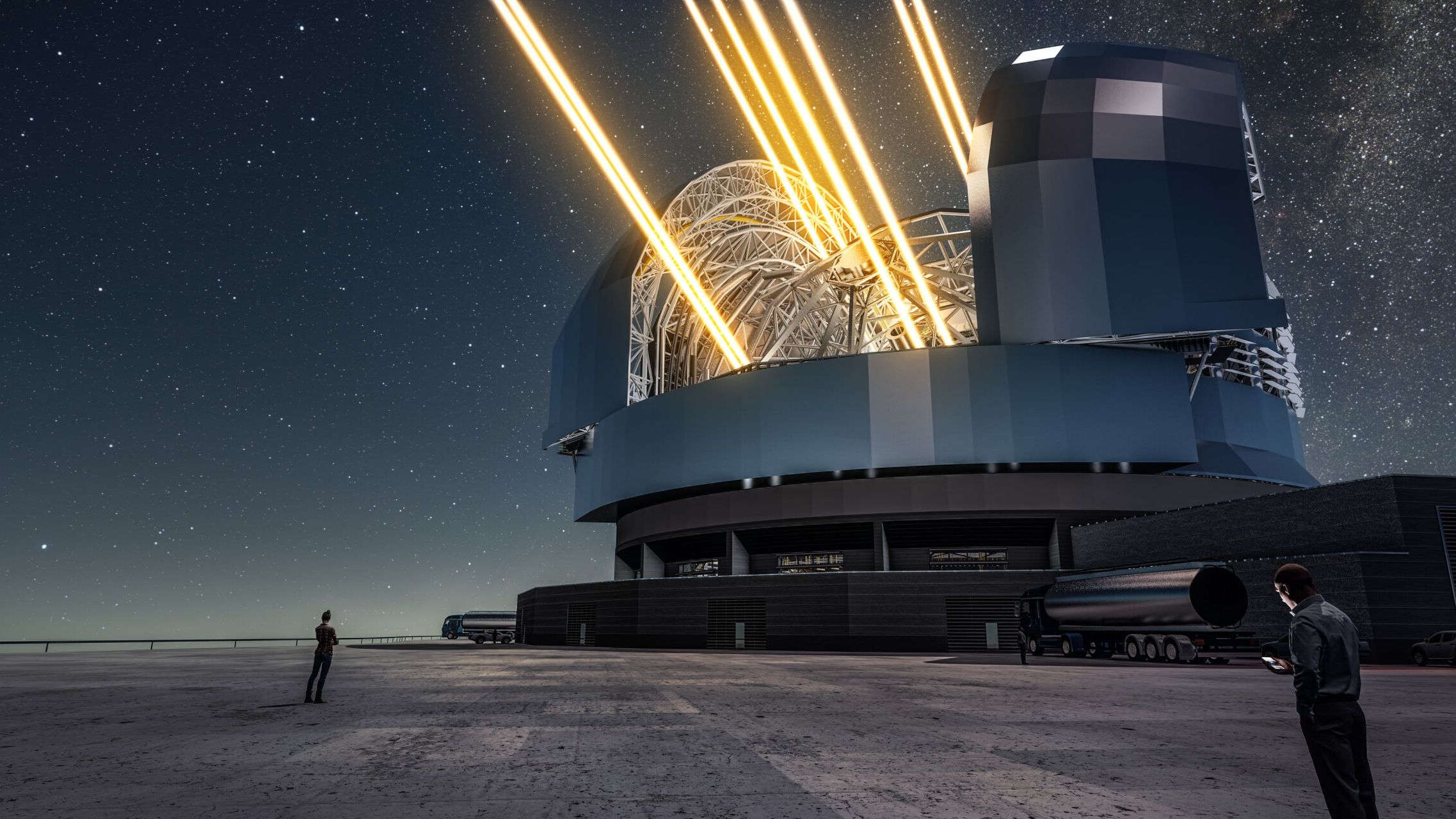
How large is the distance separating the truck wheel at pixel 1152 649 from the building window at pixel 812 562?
2193 centimetres

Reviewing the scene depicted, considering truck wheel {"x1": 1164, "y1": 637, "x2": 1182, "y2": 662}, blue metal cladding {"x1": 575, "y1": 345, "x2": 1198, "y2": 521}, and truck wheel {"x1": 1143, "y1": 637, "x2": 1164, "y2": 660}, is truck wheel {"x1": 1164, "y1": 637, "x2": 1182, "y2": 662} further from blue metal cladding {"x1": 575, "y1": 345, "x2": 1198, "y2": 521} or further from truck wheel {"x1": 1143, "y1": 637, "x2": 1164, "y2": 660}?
blue metal cladding {"x1": 575, "y1": 345, "x2": 1198, "y2": 521}

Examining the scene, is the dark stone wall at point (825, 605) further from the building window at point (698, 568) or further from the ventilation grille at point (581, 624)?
the building window at point (698, 568)

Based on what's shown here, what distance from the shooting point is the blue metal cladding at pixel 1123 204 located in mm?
43719

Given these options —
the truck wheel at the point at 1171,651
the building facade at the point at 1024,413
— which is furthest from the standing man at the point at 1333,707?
the building facade at the point at 1024,413

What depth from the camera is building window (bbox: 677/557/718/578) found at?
57.0m

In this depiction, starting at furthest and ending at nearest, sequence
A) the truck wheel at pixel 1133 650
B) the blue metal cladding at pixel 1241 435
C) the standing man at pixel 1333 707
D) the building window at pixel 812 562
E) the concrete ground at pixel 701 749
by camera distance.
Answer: the building window at pixel 812 562 < the blue metal cladding at pixel 1241 435 < the truck wheel at pixel 1133 650 < the concrete ground at pixel 701 749 < the standing man at pixel 1333 707

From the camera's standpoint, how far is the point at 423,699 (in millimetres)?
16125

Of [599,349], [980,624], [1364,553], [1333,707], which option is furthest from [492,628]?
[1333,707]

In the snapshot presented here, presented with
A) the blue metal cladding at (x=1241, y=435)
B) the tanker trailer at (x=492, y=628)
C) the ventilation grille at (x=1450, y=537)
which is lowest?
the tanker trailer at (x=492, y=628)

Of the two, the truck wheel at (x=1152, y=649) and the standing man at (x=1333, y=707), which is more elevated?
the standing man at (x=1333, y=707)

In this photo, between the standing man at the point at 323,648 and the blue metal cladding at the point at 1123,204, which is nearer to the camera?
the standing man at the point at 323,648

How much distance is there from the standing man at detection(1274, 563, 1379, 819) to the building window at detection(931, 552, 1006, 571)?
43063 millimetres

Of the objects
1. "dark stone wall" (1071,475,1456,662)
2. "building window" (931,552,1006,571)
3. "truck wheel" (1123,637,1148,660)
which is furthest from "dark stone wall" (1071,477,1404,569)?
"truck wheel" (1123,637,1148,660)

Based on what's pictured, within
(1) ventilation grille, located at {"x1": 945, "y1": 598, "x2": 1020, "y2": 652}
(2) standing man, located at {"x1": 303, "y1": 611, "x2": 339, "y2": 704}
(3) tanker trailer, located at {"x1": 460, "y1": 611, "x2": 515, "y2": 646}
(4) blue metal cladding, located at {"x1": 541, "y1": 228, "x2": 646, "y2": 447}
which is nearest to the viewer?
(2) standing man, located at {"x1": 303, "y1": 611, "x2": 339, "y2": 704}
